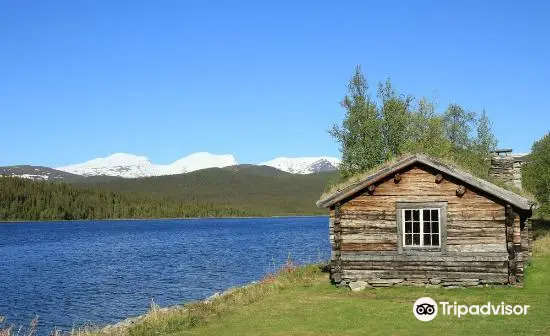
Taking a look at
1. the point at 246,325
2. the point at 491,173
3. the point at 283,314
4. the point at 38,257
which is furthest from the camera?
the point at 38,257

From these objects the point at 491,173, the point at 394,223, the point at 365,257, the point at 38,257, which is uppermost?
the point at 491,173

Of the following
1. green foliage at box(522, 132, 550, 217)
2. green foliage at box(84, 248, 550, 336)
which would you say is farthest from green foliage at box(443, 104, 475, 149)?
green foliage at box(84, 248, 550, 336)


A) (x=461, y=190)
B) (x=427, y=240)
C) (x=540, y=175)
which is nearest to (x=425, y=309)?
(x=427, y=240)

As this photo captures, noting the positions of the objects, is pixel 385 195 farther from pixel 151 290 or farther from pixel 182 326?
pixel 151 290

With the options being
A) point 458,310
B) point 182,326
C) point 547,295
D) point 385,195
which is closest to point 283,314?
point 182,326

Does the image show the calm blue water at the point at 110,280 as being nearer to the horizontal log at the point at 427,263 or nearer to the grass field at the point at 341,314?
the grass field at the point at 341,314

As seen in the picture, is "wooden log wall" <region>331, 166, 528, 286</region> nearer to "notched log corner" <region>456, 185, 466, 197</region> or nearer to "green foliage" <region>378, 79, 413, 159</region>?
"notched log corner" <region>456, 185, 466, 197</region>

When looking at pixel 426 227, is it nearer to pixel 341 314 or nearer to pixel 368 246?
pixel 368 246

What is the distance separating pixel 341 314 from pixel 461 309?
4.04 m

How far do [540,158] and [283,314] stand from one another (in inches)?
1788

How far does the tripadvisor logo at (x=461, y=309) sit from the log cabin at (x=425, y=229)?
3.73 metres

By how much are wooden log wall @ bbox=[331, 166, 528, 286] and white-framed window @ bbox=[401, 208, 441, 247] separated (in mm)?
387

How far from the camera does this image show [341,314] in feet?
61.7

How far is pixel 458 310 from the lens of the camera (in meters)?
18.9
